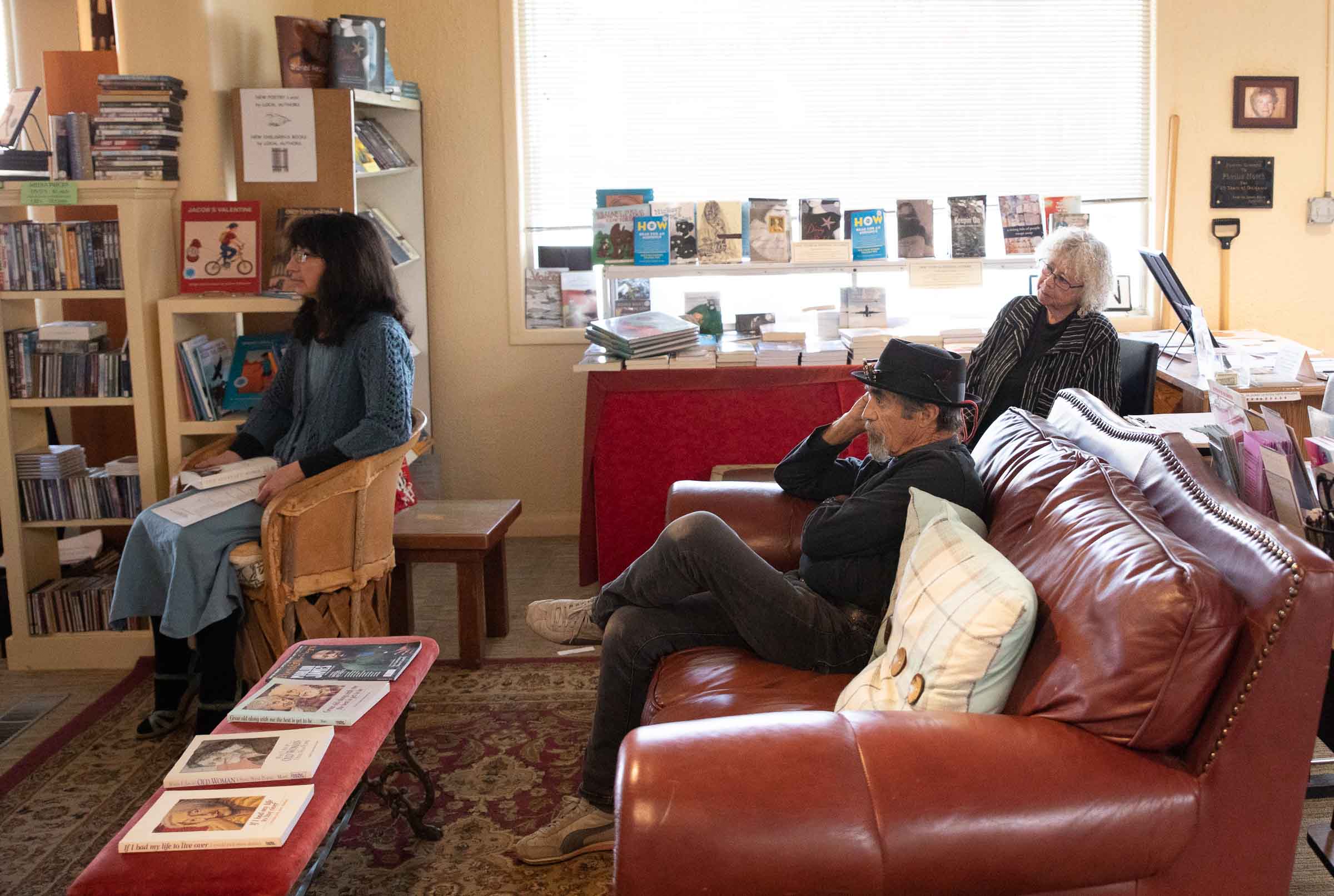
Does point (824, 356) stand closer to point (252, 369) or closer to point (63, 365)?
point (252, 369)

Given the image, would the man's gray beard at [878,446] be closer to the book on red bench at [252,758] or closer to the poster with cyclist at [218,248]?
the book on red bench at [252,758]

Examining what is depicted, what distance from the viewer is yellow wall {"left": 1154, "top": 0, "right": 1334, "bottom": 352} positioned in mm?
4832

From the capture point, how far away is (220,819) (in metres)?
1.82

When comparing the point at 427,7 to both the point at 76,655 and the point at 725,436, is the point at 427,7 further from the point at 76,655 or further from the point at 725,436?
the point at 76,655

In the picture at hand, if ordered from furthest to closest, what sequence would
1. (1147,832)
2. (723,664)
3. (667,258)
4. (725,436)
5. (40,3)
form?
(40,3) → (667,258) → (725,436) → (723,664) → (1147,832)

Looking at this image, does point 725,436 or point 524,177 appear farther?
point 524,177

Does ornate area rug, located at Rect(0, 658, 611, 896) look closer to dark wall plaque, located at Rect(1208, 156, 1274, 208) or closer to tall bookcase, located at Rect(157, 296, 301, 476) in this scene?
tall bookcase, located at Rect(157, 296, 301, 476)

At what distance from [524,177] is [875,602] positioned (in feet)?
10.0

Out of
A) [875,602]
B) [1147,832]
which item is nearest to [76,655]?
[875,602]

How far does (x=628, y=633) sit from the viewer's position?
2543 millimetres

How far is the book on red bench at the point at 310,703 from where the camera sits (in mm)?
2174

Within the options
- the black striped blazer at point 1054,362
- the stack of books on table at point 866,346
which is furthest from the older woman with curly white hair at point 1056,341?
the stack of books on table at point 866,346

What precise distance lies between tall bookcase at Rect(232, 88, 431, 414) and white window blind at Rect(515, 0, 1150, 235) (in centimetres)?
48

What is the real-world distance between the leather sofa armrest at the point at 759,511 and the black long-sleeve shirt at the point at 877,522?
0.97 feet
